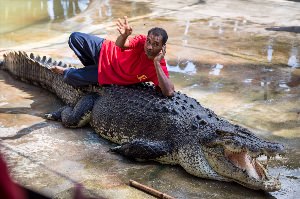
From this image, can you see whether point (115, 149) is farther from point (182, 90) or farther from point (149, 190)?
point (182, 90)

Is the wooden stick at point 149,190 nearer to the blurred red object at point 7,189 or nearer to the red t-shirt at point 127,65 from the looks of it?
the red t-shirt at point 127,65

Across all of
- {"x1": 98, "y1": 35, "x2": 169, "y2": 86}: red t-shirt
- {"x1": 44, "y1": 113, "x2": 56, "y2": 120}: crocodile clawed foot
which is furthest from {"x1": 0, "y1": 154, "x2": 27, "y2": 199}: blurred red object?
{"x1": 44, "y1": 113, "x2": 56, "y2": 120}: crocodile clawed foot

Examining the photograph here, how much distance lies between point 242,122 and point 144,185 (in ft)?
4.84

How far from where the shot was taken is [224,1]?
10641mm

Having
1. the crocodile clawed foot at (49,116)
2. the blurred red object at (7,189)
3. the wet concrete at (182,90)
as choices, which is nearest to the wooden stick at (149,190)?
the wet concrete at (182,90)

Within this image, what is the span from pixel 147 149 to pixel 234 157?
61 cm

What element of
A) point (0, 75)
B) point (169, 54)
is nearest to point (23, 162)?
point (0, 75)

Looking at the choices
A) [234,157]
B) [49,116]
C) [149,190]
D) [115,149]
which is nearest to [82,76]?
[49,116]

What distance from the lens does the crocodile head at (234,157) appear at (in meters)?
2.80

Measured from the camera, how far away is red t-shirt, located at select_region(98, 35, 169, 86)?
3.68m

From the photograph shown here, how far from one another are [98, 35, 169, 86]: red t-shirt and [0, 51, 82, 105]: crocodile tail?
467 mm

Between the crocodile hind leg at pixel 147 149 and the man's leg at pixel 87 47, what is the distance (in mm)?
1045

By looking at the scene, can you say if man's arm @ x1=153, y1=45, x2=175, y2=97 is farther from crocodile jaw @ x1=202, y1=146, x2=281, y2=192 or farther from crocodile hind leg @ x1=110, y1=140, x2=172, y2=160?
crocodile jaw @ x1=202, y1=146, x2=281, y2=192

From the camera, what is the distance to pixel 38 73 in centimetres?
497
